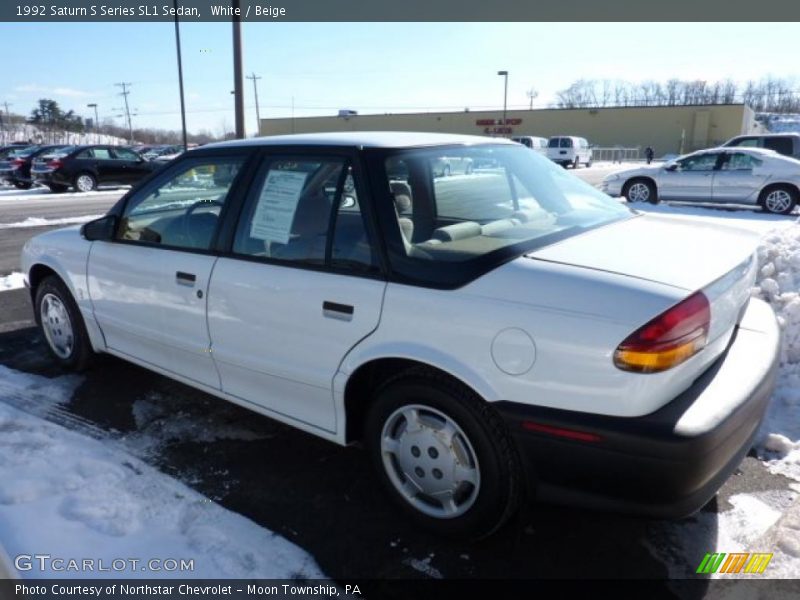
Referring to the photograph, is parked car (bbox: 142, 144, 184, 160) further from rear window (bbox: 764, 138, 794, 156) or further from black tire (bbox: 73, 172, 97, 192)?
rear window (bbox: 764, 138, 794, 156)

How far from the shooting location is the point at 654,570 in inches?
97.5

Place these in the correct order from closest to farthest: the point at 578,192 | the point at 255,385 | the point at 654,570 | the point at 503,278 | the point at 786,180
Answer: the point at 503,278
the point at 654,570
the point at 255,385
the point at 578,192
the point at 786,180

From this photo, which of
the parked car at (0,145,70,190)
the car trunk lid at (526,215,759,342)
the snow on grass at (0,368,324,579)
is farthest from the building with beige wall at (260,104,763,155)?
the snow on grass at (0,368,324,579)

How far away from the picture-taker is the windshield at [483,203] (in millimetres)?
2629

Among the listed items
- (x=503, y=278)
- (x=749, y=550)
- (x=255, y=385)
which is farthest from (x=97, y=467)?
(x=749, y=550)

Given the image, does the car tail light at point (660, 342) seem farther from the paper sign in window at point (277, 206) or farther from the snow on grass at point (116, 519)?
the paper sign in window at point (277, 206)

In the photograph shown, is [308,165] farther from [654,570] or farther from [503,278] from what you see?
[654,570]

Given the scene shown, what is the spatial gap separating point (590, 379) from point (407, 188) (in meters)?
1.22

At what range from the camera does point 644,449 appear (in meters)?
2.08

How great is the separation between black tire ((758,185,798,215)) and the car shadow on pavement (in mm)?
13121

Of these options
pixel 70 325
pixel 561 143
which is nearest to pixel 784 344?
pixel 70 325

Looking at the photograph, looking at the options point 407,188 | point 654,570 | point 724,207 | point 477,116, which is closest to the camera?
point 654,570

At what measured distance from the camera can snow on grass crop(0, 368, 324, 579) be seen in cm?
249

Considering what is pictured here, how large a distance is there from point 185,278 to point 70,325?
1.59m
